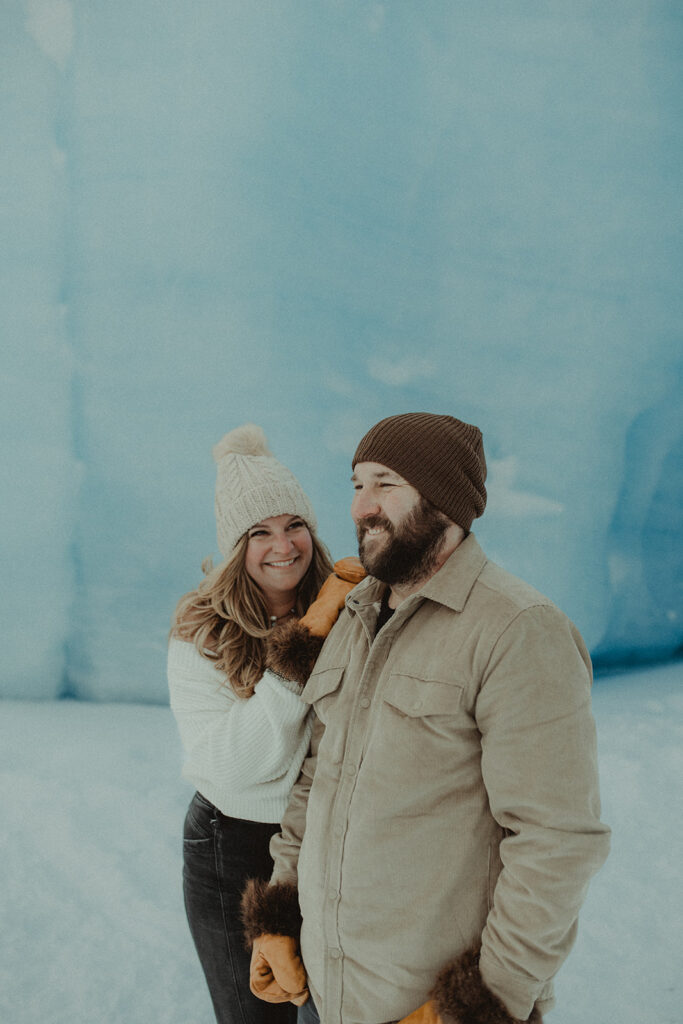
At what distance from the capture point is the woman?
1.35 m

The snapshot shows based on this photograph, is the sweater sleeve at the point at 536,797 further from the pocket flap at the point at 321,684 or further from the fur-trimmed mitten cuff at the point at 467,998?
the pocket flap at the point at 321,684

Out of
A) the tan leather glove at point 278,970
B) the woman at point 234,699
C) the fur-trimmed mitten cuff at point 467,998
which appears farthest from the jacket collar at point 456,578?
the tan leather glove at point 278,970

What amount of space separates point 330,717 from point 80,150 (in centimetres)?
253

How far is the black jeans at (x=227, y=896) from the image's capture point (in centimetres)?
140

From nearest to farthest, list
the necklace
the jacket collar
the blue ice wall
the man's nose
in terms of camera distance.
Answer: the jacket collar < the man's nose < the necklace < the blue ice wall

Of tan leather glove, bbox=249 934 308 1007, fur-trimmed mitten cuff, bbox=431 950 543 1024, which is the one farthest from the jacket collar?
tan leather glove, bbox=249 934 308 1007

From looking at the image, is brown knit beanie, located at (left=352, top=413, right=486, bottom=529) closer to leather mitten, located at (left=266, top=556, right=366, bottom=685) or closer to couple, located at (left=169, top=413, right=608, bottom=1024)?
couple, located at (left=169, top=413, right=608, bottom=1024)

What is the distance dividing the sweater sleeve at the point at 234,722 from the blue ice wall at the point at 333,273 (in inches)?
60.6

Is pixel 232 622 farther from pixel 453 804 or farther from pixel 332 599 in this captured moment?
pixel 453 804

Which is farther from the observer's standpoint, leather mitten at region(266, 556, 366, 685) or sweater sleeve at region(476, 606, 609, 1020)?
leather mitten at region(266, 556, 366, 685)

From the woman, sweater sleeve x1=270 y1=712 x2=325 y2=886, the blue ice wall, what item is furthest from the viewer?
the blue ice wall

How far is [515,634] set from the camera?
2.97 feet

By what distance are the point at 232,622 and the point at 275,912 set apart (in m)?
0.52

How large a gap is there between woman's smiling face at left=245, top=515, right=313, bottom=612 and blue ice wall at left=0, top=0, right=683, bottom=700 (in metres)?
1.42
